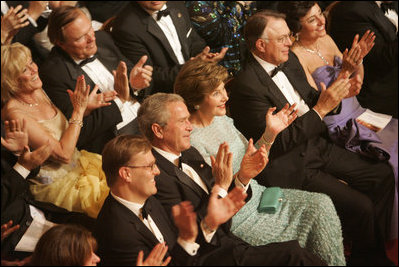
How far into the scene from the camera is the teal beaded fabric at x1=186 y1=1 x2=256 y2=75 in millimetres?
3879

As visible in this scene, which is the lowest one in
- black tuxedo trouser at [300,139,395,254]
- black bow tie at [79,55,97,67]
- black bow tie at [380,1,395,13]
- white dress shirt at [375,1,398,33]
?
black tuxedo trouser at [300,139,395,254]

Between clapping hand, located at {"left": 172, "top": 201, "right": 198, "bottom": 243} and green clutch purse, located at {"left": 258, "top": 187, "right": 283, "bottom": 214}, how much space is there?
878 mm

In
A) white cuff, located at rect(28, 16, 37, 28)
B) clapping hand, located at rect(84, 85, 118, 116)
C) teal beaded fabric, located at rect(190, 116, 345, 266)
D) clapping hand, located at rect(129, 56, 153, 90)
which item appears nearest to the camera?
teal beaded fabric, located at rect(190, 116, 345, 266)

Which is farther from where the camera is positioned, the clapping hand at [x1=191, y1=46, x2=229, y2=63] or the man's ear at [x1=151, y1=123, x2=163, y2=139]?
the clapping hand at [x1=191, y1=46, x2=229, y2=63]

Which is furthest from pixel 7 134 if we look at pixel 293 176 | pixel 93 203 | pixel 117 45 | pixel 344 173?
pixel 344 173

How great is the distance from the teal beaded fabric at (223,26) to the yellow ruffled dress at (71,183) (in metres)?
1.27

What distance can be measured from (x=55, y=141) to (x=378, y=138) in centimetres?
194

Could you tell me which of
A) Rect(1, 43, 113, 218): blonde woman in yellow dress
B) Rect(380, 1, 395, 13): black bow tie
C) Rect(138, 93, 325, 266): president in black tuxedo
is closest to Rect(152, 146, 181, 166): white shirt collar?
Rect(138, 93, 325, 266): president in black tuxedo

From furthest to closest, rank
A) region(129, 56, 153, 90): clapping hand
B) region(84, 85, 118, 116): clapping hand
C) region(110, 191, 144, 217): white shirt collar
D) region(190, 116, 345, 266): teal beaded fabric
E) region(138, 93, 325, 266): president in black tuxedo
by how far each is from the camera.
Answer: region(129, 56, 153, 90): clapping hand < region(84, 85, 118, 116): clapping hand < region(190, 116, 345, 266): teal beaded fabric < region(138, 93, 325, 266): president in black tuxedo < region(110, 191, 144, 217): white shirt collar

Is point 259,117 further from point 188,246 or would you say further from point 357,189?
point 188,246

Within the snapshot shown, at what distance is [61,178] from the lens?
3.01 m

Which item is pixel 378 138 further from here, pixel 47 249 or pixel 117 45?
pixel 47 249

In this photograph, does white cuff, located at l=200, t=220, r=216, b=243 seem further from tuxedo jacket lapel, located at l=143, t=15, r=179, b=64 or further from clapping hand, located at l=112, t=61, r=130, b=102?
tuxedo jacket lapel, located at l=143, t=15, r=179, b=64

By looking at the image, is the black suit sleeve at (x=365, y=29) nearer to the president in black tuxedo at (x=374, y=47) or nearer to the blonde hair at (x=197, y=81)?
the president in black tuxedo at (x=374, y=47)
